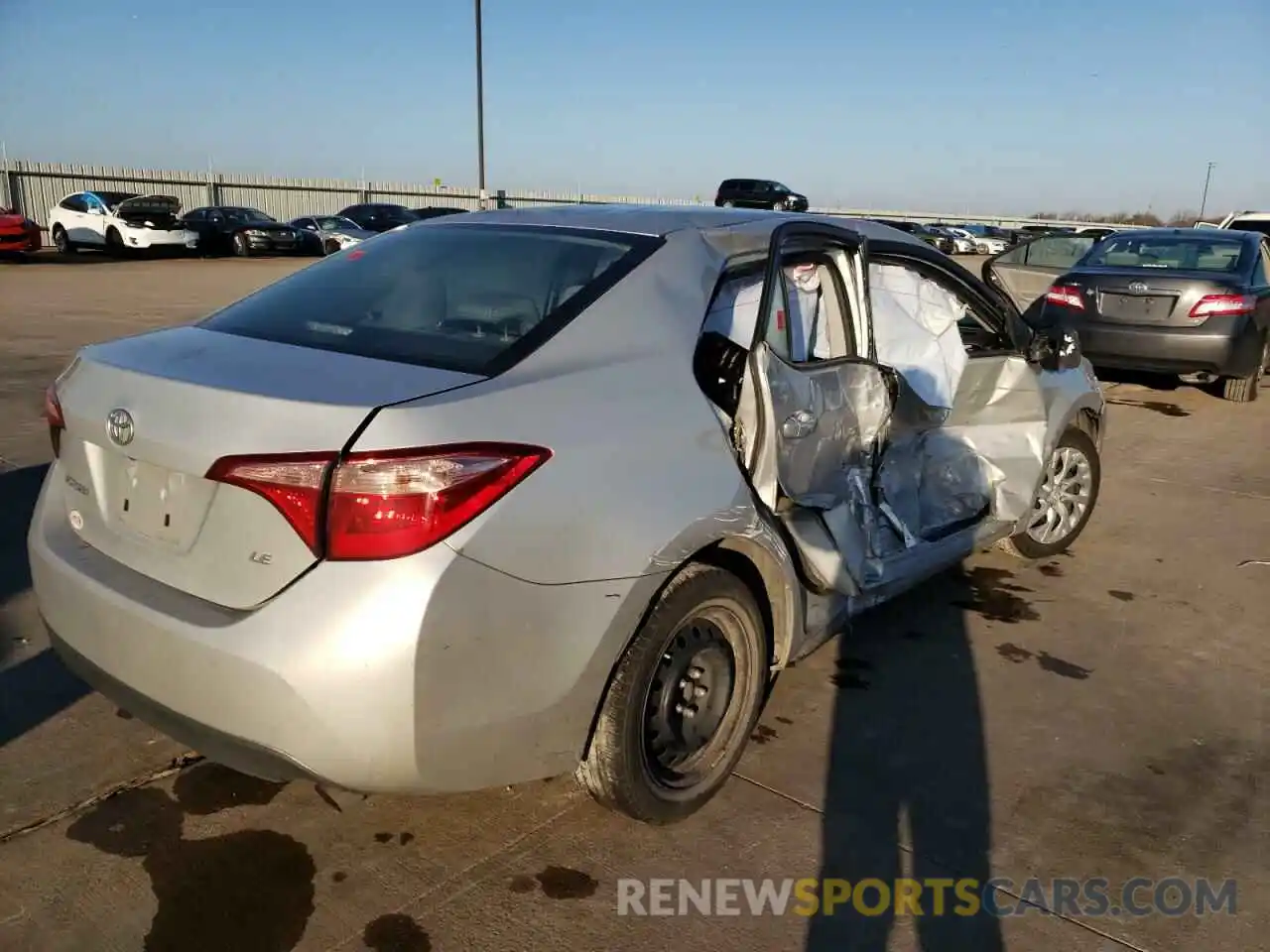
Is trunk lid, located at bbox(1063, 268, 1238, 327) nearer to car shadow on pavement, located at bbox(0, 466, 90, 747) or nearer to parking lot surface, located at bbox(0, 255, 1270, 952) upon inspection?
parking lot surface, located at bbox(0, 255, 1270, 952)

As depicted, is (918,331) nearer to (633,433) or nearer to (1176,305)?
(633,433)

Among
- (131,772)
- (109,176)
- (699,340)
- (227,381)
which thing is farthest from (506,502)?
(109,176)

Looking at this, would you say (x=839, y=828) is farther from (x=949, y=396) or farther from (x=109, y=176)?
(x=109, y=176)

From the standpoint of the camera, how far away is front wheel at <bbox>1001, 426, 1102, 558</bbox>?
196 inches

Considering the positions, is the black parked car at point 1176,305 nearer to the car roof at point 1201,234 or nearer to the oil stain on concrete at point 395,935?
the car roof at point 1201,234

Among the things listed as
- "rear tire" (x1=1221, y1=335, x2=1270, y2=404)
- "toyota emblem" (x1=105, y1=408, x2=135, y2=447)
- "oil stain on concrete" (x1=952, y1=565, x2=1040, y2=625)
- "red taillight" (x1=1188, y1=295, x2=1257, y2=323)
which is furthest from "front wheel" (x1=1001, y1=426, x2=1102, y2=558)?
"rear tire" (x1=1221, y1=335, x2=1270, y2=404)

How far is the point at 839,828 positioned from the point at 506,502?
1413mm

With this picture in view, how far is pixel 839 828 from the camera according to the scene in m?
2.83

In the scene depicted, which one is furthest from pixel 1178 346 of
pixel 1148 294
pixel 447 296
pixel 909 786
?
pixel 447 296

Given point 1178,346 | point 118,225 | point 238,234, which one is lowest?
point 238,234

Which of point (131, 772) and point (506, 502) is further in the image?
point (131, 772)

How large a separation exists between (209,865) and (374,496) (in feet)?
3.94

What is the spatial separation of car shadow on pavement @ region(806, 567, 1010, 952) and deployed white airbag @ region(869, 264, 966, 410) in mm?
990

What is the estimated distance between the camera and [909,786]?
3.04 m
